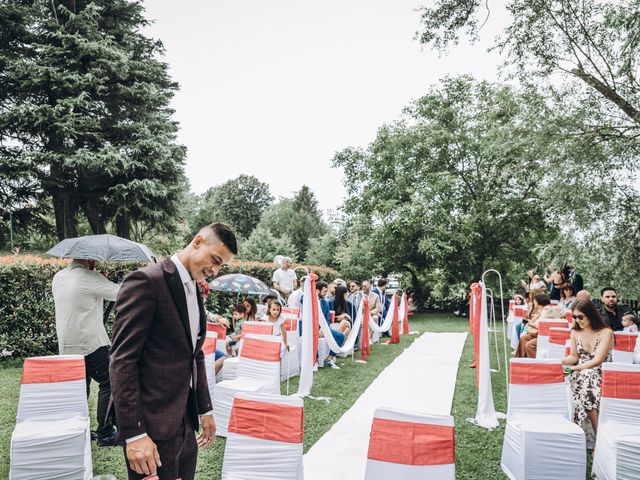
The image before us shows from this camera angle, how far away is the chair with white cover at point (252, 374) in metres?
5.49

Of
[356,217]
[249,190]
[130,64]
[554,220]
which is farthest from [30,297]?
[249,190]

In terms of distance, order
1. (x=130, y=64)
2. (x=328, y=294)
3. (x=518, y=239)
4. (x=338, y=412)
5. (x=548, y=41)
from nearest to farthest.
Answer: (x=338, y=412)
(x=548, y=41)
(x=328, y=294)
(x=130, y=64)
(x=518, y=239)

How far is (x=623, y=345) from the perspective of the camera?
7.82m

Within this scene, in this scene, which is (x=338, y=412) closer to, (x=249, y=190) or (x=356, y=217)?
(x=356, y=217)

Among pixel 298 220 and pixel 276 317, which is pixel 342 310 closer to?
pixel 276 317

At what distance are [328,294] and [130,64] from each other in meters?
14.3

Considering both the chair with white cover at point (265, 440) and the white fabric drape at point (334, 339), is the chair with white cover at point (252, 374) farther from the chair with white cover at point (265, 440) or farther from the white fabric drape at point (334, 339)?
the white fabric drape at point (334, 339)

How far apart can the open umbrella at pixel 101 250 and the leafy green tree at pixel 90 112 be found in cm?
1413

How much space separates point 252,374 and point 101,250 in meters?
2.41

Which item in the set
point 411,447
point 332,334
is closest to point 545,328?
point 332,334

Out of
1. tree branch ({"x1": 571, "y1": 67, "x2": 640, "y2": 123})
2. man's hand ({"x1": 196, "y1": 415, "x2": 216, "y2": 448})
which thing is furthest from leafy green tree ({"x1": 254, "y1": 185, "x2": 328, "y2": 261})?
man's hand ({"x1": 196, "y1": 415, "x2": 216, "y2": 448})

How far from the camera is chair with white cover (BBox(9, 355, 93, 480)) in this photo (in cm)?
376

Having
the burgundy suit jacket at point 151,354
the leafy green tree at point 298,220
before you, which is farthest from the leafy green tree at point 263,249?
the burgundy suit jacket at point 151,354

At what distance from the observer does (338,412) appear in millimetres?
6500
